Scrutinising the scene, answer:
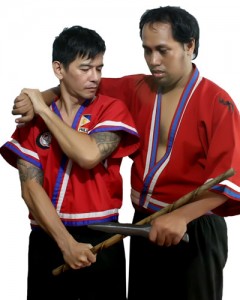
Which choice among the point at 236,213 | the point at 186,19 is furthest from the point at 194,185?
the point at 186,19

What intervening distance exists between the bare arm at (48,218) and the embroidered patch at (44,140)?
9 cm

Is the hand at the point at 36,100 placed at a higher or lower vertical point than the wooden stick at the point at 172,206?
higher

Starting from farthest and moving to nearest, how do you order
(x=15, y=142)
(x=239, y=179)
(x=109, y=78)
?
1. (x=109, y=78)
2. (x=15, y=142)
3. (x=239, y=179)

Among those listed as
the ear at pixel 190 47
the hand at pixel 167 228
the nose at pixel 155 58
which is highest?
the ear at pixel 190 47

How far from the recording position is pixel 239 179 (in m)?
2.77

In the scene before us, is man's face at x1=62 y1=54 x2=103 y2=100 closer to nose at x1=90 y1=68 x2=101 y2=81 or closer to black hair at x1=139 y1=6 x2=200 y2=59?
nose at x1=90 y1=68 x2=101 y2=81

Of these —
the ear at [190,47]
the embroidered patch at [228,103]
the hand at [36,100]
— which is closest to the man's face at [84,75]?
the hand at [36,100]

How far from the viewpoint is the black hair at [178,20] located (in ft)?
9.32

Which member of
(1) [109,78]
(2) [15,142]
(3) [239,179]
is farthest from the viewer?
(1) [109,78]

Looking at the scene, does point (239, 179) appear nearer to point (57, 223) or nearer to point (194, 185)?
point (194, 185)

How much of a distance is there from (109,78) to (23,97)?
45 cm

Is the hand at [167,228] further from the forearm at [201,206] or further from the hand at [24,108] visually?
the hand at [24,108]

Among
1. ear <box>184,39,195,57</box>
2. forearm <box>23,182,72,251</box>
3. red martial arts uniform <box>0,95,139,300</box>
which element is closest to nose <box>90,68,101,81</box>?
red martial arts uniform <box>0,95,139,300</box>

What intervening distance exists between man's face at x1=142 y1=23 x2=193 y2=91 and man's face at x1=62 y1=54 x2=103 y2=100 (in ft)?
0.65
